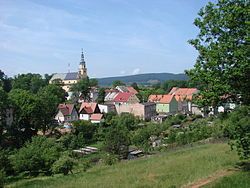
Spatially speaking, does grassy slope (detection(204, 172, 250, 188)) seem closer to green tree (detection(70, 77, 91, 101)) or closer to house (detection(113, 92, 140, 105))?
house (detection(113, 92, 140, 105))

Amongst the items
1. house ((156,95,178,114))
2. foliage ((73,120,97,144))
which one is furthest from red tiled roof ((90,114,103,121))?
house ((156,95,178,114))

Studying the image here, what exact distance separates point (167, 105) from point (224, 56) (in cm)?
6879

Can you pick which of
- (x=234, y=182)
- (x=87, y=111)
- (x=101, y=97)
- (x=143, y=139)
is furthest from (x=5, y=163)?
(x=101, y=97)

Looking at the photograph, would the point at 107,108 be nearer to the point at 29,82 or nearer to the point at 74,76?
the point at 29,82

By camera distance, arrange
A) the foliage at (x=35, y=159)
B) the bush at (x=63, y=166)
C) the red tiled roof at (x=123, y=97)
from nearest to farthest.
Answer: the bush at (x=63, y=166), the foliage at (x=35, y=159), the red tiled roof at (x=123, y=97)

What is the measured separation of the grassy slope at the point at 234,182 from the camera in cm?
1111

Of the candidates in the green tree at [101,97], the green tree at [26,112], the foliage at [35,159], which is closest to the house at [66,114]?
the green tree at [26,112]

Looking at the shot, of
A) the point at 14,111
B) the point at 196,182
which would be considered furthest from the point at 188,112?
the point at 196,182

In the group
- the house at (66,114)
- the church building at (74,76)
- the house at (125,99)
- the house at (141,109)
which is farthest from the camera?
the church building at (74,76)

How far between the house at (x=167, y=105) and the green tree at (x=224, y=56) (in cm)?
6781

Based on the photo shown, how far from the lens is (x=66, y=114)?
6744 cm

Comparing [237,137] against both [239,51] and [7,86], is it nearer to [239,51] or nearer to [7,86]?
[239,51]

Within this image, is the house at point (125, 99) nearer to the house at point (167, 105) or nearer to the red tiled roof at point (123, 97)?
the red tiled roof at point (123, 97)

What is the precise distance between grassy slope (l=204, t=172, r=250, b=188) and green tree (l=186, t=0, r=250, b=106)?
2.64 meters
